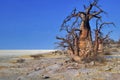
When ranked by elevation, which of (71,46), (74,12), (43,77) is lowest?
(43,77)

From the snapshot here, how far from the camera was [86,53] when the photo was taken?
35.4 meters

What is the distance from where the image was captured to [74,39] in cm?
3588

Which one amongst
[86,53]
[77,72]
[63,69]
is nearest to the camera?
[77,72]

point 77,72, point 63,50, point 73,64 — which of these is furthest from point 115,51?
point 77,72

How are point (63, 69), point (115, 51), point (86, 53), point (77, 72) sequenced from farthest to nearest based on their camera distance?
point (115, 51) → point (86, 53) → point (63, 69) → point (77, 72)

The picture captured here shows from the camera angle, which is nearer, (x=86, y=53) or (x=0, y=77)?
(x=0, y=77)

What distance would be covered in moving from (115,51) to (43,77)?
88.7ft

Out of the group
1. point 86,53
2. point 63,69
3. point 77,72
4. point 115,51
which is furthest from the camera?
point 115,51

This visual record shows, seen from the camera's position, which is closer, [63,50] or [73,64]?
[73,64]

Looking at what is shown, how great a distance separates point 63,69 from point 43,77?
262 centimetres

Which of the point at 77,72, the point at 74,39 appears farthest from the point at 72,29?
the point at 77,72

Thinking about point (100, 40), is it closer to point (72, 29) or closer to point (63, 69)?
point (72, 29)

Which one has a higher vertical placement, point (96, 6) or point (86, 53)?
point (96, 6)

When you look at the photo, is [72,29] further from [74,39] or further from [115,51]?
[115,51]
